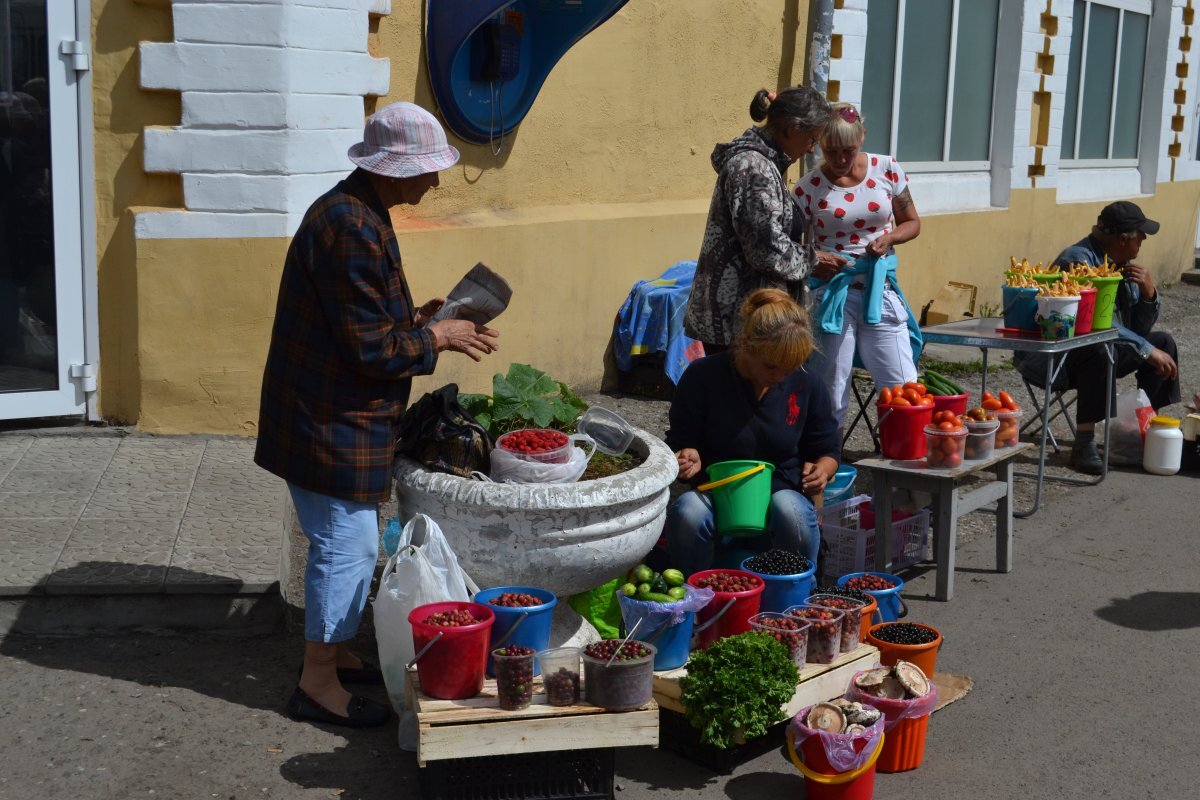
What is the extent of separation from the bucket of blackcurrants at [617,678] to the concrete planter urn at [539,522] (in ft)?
1.61

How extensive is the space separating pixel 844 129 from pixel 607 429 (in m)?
2.16

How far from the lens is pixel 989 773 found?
3.98 metres

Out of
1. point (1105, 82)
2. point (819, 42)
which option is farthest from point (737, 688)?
point (1105, 82)

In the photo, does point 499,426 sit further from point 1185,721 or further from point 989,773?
point 1185,721

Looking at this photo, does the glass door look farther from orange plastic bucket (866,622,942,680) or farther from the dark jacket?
orange plastic bucket (866,622,942,680)

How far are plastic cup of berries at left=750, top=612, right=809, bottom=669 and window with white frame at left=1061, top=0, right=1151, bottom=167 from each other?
11885 millimetres

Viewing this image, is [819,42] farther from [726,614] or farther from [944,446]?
[726,614]

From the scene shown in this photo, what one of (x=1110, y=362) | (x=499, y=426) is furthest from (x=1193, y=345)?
(x=499, y=426)

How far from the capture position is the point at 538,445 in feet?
14.1

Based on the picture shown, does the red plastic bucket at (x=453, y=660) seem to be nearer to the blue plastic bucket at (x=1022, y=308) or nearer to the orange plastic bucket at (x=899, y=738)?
the orange plastic bucket at (x=899, y=738)

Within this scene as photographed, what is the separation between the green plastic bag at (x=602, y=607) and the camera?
453 cm

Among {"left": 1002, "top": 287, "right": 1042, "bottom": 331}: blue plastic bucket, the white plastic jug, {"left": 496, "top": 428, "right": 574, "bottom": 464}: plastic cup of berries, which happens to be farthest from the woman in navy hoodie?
the white plastic jug

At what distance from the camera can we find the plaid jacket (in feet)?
12.6

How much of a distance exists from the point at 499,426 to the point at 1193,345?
9640mm
